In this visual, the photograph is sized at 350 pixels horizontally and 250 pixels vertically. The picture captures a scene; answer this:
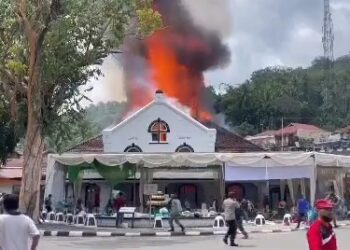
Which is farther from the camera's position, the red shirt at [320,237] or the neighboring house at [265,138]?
the neighboring house at [265,138]

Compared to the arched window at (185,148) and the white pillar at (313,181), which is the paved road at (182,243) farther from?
the arched window at (185,148)

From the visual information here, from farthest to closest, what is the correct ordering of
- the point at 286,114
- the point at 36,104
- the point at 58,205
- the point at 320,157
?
the point at 286,114
the point at 58,205
the point at 320,157
the point at 36,104

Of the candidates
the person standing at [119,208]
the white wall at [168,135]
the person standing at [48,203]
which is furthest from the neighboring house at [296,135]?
the person standing at [119,208]

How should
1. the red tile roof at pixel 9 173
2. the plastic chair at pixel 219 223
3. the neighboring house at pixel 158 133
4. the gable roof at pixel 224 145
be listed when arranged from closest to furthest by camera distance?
the plastic chair at pixel 219 223 → the neighboring house at pixel 158 133 → the gable roof at pixel 224 145 → the red tile roof at pixel 9 173

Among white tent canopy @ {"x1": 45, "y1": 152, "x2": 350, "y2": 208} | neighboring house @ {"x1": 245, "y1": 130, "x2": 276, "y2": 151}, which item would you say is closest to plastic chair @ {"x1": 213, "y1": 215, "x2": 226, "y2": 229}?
white tent canopy @ {"x1": 45, "y1": 152, "x2": 350, "y2": 208}

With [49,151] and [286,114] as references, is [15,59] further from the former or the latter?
[286,114]

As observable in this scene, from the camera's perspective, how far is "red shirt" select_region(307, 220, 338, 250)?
695cm

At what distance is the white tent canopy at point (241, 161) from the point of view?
3344cm

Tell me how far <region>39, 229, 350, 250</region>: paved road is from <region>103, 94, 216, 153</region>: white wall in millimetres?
24558

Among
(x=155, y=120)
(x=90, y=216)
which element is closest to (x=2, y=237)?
(x=90, y=216)

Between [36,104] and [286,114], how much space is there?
7853cm

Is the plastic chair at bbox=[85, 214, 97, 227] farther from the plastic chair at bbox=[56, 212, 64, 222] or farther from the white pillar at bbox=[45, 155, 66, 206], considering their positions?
the white pillar at bbox=[45, 155, 66, 206]

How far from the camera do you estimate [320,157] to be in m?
34.0

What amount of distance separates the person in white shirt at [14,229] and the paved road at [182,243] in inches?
486
